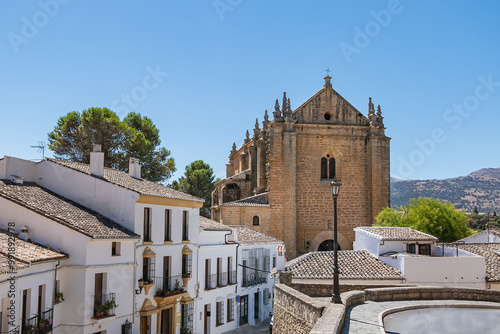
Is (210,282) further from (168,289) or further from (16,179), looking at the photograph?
(16,179)

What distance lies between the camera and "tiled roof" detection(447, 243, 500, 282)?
2265 centimetres

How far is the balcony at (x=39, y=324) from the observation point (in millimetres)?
13527

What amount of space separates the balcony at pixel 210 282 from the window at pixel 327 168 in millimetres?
16031

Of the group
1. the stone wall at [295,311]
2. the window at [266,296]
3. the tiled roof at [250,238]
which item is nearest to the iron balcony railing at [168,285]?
the stone wall at [295,311]

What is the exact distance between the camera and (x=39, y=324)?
46.9ft

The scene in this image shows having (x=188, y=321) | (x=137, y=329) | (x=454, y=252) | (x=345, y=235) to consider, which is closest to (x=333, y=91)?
(x=345, y=235)

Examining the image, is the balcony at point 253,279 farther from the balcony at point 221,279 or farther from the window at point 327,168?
the window at point 327,168

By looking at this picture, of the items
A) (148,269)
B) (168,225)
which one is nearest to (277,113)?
(168,225)

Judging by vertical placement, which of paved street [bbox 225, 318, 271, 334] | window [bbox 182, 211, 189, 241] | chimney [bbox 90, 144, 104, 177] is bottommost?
paved street [bbox 225, 318, 271, 334]

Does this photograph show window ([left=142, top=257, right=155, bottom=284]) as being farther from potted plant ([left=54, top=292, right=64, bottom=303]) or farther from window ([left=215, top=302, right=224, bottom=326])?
window ([left=215, top=302, right=224, bottom=326])

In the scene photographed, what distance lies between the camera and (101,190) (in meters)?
19.6

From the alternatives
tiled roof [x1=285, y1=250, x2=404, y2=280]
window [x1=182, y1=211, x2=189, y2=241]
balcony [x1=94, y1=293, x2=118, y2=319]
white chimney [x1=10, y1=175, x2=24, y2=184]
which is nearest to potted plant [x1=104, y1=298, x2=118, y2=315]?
balcony [x1=94, y1=293, x2=118, y2=319]

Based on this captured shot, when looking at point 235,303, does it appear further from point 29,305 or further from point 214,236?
point 29,305

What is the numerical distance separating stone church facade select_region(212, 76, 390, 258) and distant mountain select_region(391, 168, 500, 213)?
230ft
